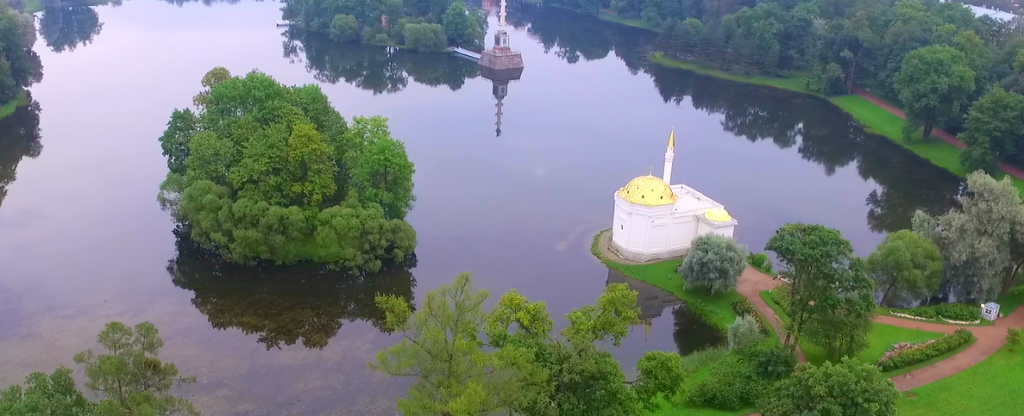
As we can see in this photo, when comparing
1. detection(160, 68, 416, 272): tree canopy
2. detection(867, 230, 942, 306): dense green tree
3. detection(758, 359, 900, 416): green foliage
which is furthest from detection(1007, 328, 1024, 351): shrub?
detection(160, 68, 416, 272): tree canopy

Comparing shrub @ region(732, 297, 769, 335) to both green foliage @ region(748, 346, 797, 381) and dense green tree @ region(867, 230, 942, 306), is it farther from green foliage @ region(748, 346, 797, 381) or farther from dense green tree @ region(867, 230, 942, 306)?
green foliage @ region(748, 346, 797, 381)

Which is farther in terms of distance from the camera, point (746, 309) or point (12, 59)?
point (12, 59)

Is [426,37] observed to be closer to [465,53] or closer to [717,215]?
[465,53]

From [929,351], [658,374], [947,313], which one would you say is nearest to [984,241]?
[947,313]

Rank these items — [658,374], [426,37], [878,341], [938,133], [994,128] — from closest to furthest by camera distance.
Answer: [658,374] → [878,341] → [994,128] → [938,133] → [426,37]

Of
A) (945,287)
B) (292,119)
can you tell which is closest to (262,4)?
Answer: (292,119)

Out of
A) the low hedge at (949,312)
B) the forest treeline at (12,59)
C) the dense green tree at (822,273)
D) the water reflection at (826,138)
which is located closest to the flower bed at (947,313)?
the low hedge at (949,312)

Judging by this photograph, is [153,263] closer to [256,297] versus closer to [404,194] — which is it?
[256,297]

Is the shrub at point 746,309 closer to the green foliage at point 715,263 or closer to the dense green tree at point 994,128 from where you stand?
the green foliage at point 715,263
